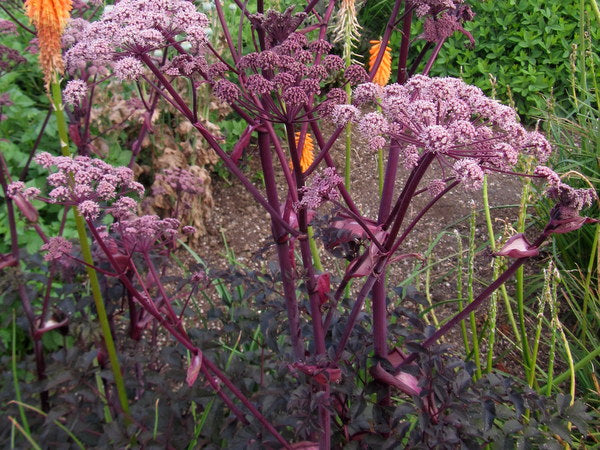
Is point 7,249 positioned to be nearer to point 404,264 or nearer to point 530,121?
point 404,264

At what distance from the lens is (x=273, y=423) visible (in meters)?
1.68

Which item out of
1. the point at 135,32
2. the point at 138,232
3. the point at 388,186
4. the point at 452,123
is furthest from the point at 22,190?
the point at 452,123

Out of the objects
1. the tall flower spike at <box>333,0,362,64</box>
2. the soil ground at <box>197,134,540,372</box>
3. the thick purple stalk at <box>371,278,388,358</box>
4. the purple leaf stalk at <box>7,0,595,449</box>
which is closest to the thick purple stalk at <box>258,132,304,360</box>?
the purple leaf stalk at <box>7,0,595,449</box>

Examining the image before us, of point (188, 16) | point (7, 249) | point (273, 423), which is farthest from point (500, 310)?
point (7, 249)

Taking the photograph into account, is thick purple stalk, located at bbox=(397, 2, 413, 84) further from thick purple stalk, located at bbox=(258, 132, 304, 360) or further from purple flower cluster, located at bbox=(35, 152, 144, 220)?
purple flower cluster, located at bbox=(35, 152, 144, 220)

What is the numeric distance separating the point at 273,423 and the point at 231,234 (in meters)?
2.22

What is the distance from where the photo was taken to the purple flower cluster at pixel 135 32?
117cm

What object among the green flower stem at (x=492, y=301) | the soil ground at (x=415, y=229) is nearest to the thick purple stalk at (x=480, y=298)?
the green flower stem at (x=492, y=301)

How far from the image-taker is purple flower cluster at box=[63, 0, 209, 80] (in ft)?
3.83

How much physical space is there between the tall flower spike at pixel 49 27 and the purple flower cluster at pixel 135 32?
3.1 inches

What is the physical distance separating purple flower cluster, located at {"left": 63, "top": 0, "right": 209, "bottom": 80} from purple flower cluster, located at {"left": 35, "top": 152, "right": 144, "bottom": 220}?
0.26 metres

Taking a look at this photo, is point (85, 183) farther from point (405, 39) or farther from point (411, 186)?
point (405, 39)

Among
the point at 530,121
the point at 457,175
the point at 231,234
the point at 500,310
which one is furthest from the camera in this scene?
the point at 530,121

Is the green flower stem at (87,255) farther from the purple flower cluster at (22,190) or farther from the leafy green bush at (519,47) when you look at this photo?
the leafy green bush at (519,47)
